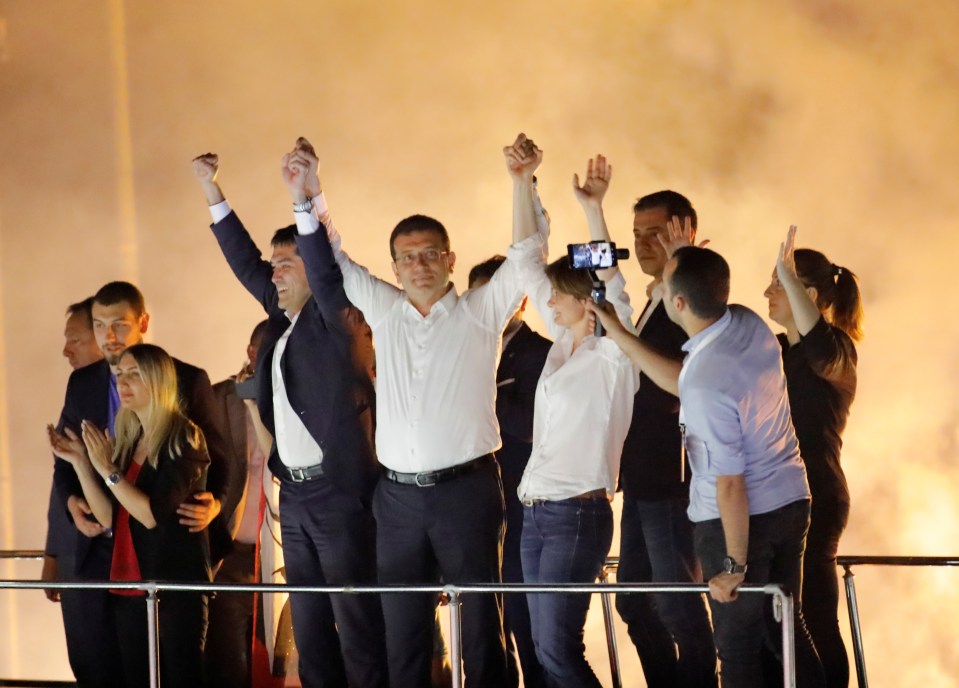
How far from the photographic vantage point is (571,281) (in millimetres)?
3730

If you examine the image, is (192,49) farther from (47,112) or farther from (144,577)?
(144,577)

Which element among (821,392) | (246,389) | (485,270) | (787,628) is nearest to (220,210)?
(246,389)

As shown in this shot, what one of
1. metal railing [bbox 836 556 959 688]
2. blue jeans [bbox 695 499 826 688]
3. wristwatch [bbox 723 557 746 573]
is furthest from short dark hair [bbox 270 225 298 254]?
metal railing [bbox 836 556 959 688]

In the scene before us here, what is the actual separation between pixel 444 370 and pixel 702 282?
0.88 metres

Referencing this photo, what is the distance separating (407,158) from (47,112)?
1.93 m

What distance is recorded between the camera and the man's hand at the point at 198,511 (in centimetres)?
423

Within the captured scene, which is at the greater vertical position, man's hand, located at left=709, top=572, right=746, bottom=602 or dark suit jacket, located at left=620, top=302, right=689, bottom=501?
dark suit jacket, located at left=620, top=302, right=689, bottom=501

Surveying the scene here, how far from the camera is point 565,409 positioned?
12.3 ft

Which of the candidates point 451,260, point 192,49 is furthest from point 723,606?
Result: point 192,49

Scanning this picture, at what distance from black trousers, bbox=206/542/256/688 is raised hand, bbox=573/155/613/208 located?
192cm

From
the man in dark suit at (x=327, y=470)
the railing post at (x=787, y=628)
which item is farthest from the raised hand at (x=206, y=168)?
the railing post at (x=787, y=628)

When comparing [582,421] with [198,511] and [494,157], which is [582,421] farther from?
[494,157]

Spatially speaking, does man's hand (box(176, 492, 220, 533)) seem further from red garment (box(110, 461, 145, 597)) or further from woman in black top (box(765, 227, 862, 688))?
woman in black top (box(765, 227, 862, 688))

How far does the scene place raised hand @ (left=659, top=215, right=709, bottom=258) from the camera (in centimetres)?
398
